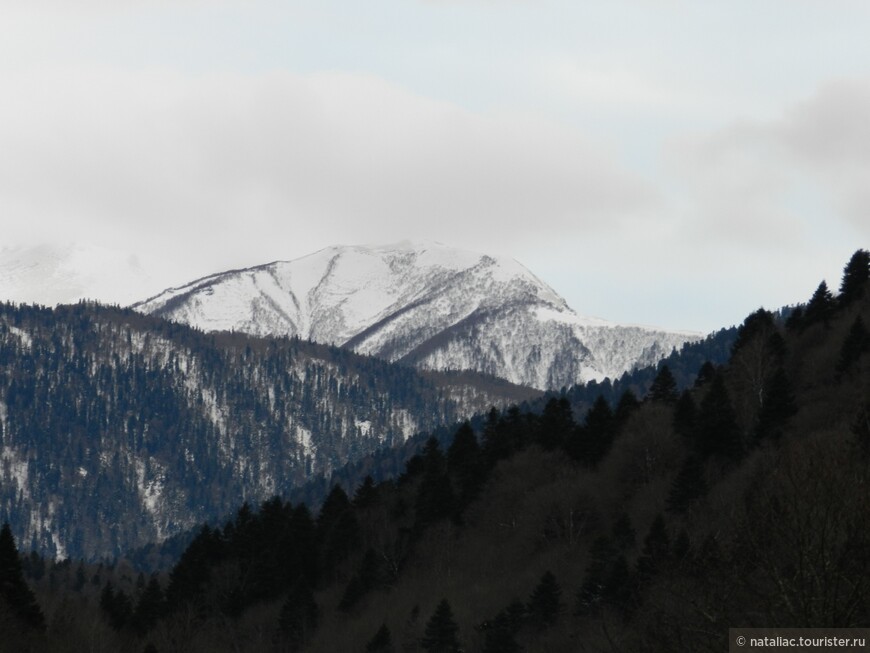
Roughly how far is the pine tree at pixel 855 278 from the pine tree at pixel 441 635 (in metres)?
50.0

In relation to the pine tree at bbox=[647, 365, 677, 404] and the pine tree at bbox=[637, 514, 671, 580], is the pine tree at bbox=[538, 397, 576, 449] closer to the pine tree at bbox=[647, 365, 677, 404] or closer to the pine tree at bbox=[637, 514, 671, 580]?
the pine tree at bbox=[647, 365, 677, 404]

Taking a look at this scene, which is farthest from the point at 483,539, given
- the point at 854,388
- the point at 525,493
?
the point at 854,388

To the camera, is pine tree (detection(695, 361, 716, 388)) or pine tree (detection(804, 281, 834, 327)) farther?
pine tree (detection(695, 361, 716, 388))

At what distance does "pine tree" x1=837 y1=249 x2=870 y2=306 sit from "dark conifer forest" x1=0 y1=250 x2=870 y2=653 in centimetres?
20

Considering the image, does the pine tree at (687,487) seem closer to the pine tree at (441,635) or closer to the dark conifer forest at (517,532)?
the dark conifer forest at (517,532)

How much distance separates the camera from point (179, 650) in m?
106

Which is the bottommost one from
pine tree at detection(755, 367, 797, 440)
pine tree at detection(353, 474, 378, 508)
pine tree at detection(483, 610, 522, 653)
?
pine tree at detection(483, 610, 522, 653)

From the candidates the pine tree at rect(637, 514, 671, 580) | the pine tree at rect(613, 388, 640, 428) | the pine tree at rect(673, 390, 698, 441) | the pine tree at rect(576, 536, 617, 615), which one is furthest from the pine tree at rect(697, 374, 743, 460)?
the pine tree at rect(613, 388, 640, 428)

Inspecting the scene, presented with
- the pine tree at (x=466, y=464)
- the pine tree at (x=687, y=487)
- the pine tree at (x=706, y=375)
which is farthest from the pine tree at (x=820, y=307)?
the pine tree at (x=466, y=464)

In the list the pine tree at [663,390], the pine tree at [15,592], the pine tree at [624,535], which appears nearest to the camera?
the pine tree at [15,592]

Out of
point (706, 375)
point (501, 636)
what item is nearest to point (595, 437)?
point (706, 375)

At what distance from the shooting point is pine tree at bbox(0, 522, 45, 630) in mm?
91125

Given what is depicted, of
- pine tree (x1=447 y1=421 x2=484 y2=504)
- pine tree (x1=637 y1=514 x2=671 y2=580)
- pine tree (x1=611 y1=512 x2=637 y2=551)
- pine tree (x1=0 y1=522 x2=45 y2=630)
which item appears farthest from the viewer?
pine tree (x1=447 y1=421 x2=484 y2=504)

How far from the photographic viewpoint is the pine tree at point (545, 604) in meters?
92.6
